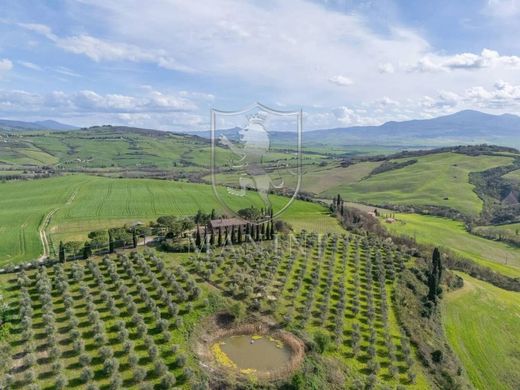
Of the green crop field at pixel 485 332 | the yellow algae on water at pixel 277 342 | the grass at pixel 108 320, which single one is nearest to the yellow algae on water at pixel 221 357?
the grass at pixel 108 320

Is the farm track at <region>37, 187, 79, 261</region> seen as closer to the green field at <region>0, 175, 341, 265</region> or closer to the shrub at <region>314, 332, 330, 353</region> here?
the green field at <region>0, 175, 341, 265</region>

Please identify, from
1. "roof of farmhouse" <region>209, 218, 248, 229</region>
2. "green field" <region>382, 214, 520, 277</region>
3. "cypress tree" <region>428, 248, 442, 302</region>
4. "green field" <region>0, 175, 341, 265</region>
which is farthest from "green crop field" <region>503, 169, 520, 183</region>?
"roof of farmhouse" <region>209, 218, 248, 229</region>


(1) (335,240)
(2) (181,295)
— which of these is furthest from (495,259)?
(2) (181,295)

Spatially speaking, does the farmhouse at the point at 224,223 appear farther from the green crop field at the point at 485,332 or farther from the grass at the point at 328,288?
the green crop field at the point at 485,332

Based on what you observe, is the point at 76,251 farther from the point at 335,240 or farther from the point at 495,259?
the point at 495,259

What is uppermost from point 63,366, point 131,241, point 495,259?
point 131,241

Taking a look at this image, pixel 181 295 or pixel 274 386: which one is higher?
pixel 181 295
